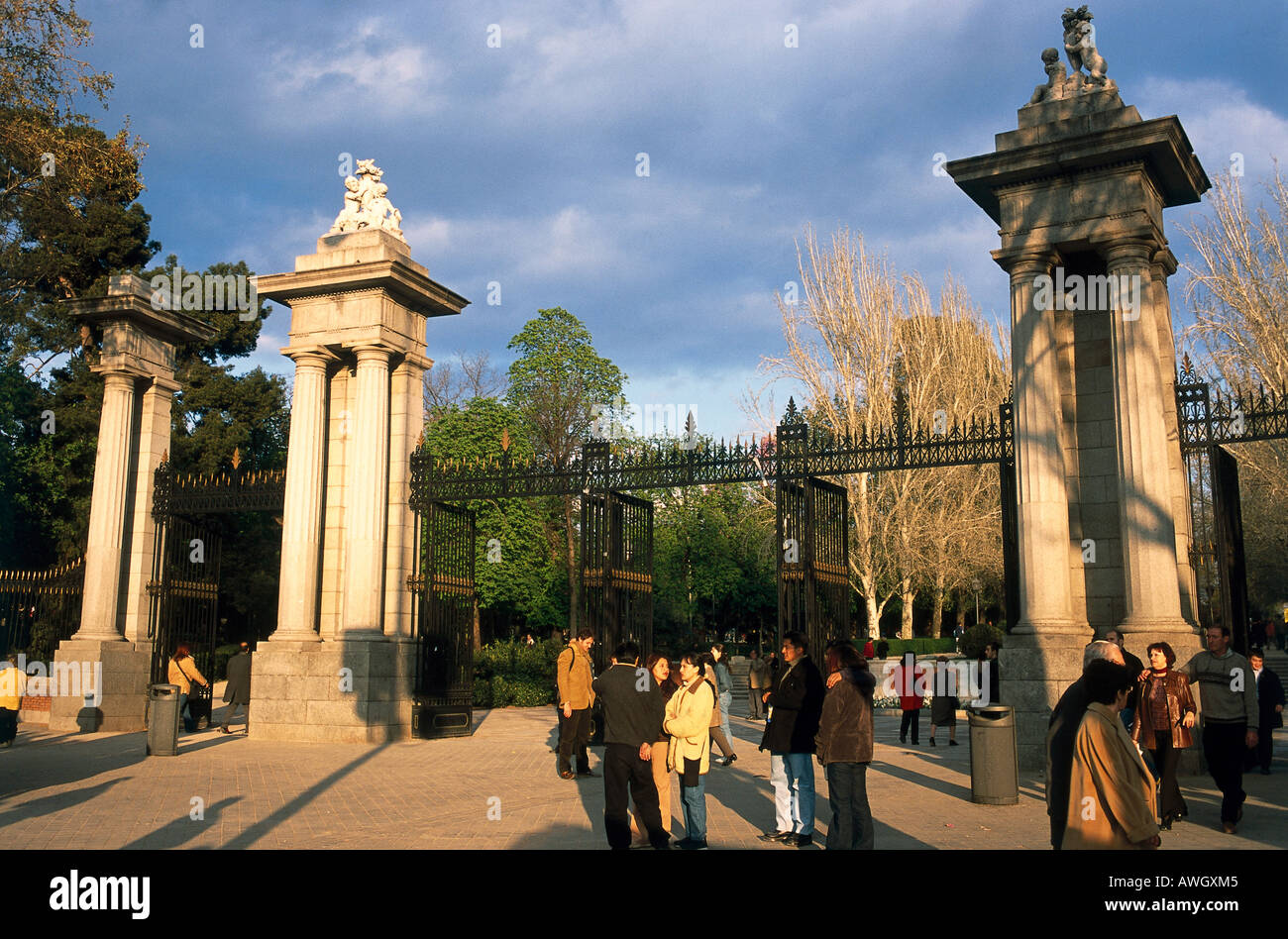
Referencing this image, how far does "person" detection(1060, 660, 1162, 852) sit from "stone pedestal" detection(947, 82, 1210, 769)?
778 centimetres

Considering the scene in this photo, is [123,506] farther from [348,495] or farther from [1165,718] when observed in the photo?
[1165,718]

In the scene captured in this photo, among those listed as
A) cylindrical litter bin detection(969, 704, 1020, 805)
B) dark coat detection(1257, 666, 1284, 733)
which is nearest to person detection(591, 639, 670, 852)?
cylindrical litter bin detection(969, 704, 1020, 805)

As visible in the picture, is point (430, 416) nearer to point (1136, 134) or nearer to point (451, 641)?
point (451, 641)

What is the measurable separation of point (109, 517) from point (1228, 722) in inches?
699

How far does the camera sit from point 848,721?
764 cm

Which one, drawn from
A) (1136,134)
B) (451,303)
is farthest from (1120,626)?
(451,303)

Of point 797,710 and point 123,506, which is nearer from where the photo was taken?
point 797,710

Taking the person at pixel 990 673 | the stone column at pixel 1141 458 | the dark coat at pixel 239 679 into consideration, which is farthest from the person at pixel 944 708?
the dark coat at pixel 239 679

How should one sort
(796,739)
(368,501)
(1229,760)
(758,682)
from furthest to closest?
1. (758,682)
2. (368,501)
3. (1229,760)
4. (796,739)

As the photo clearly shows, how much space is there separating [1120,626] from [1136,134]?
235 inches

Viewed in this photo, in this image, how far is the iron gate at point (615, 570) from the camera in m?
16.5

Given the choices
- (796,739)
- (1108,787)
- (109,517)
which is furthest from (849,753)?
(109,517)

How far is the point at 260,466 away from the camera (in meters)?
37.6

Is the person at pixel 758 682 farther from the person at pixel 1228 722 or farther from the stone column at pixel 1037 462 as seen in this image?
the person at pixel 1228 722
